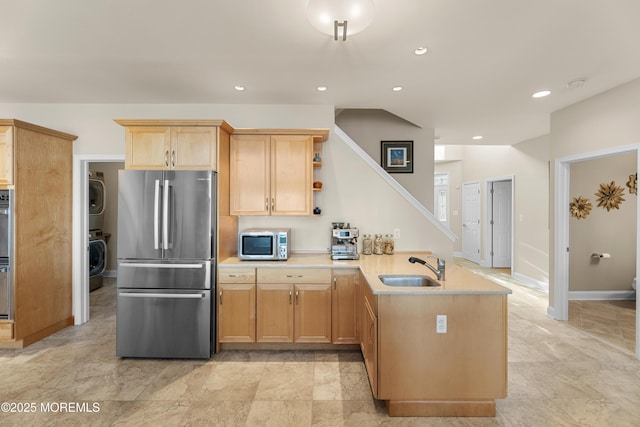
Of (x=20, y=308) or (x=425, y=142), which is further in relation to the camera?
(x=425, y=142)

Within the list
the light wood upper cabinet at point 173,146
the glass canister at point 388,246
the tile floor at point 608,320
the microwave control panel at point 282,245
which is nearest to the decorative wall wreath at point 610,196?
the tile floor at point 608,320

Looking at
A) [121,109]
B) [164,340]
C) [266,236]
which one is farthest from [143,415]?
[121,109]

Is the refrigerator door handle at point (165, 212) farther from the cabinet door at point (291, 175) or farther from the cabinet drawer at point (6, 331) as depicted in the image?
the cabinet drawer at point (6, 331)

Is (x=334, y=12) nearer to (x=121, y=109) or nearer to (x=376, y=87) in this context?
(x=376, y=87)

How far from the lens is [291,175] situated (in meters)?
3.29

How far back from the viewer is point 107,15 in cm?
197

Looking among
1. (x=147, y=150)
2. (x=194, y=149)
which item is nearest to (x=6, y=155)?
(x=147, y=150)

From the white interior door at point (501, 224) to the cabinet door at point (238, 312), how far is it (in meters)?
5.98

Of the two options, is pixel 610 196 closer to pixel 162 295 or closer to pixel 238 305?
pixel 238 305

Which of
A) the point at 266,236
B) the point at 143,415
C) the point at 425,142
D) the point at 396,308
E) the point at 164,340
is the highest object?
the point at 425,142

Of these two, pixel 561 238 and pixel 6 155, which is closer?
pixel 6 155

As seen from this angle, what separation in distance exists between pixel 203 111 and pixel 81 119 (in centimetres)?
146

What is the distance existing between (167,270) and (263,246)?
899 millimetres

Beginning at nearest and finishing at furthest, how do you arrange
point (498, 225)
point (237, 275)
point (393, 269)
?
1. point (393, 269)
2. point (237, 275)
3. point (498, 225)
